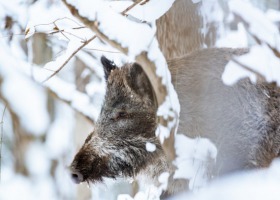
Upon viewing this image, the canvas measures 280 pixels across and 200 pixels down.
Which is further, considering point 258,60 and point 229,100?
point 229,100

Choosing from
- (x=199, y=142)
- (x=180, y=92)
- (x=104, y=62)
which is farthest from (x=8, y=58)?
(x=199, y=142)

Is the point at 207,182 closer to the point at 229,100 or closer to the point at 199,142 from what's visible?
the point at 199,142

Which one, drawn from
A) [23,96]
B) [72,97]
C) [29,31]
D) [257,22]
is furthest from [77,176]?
[23,96]

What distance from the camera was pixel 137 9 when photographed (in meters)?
3.61

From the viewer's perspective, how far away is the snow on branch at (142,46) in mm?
3076

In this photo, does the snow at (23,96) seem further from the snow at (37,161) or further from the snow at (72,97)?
the snow at (72,97)

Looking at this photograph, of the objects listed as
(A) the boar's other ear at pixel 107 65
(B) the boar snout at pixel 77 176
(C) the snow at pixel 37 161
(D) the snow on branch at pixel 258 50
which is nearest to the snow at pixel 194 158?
(D) the snow on branch at pixel 258 50

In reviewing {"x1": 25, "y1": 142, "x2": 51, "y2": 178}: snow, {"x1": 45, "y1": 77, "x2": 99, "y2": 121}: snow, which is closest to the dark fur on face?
{"x1": 45, "y1": 77, "x2": 99, "y2": 121}: snow

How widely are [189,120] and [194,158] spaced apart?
50 cm

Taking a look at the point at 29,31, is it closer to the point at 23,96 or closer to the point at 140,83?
the point at 140,83

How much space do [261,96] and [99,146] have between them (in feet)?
3.64

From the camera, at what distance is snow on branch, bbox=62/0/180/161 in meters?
3.08

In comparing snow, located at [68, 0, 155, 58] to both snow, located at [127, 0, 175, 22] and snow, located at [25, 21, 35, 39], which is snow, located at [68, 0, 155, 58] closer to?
snow, located at [127, 0, 175, 22]

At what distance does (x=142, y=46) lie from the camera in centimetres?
311
